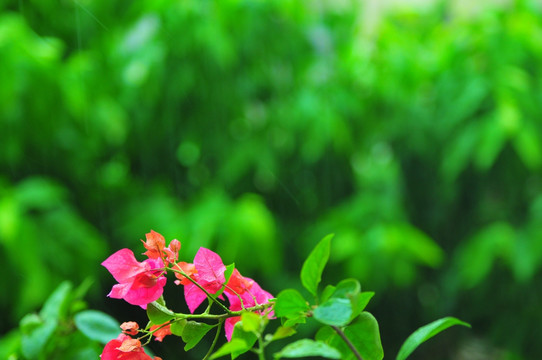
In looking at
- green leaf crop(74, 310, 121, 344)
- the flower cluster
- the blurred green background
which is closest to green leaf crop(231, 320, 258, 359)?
the flower cluster

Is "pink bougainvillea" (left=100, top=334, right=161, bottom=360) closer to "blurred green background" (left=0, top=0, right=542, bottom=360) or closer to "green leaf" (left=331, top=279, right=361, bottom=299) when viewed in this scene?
"green leaf" (left=331, top=279, right=361, bottom=299)

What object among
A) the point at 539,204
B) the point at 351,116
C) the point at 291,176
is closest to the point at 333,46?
the point at 351,116

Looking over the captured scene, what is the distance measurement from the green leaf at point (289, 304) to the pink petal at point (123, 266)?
0.05m

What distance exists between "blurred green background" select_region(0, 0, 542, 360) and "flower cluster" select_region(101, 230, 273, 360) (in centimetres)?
87

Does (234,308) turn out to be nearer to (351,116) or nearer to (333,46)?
(351,116)

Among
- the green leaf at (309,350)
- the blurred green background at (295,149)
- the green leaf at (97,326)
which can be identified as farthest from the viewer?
the blurred green background at (295,149)

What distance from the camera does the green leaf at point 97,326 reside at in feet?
0.93

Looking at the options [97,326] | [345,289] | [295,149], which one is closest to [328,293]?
[345,289]

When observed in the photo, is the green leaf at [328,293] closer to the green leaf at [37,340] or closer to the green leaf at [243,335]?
the green leaf at [243,335]

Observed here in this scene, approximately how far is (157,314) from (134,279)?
0.05ft

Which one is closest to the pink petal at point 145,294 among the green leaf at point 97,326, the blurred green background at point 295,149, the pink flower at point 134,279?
the pink flower at point 134,279

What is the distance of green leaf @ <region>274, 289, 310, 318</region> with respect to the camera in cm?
19

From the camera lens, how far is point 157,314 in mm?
198

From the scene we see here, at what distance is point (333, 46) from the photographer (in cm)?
153
